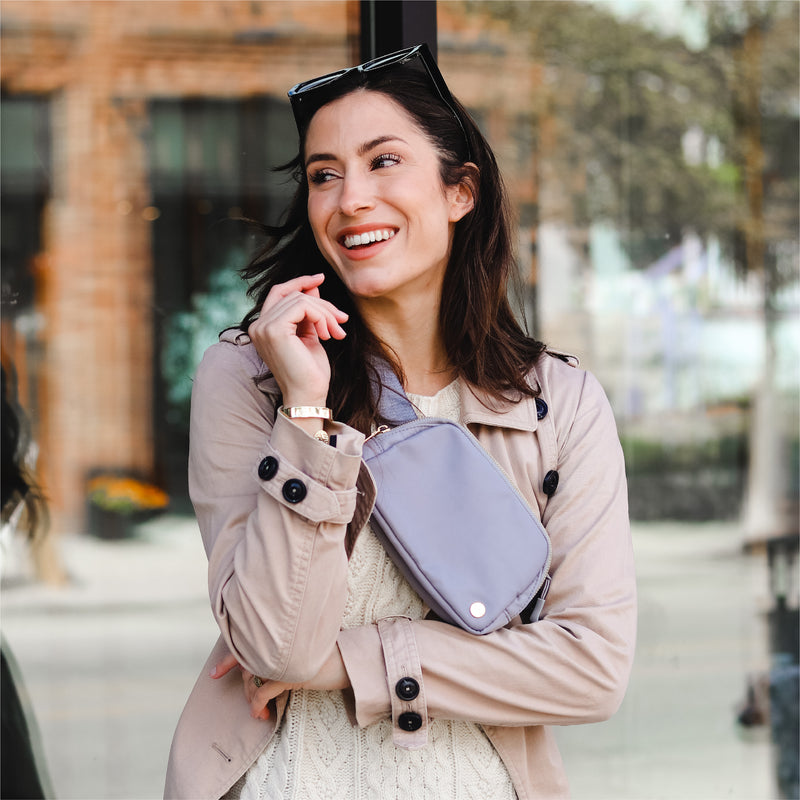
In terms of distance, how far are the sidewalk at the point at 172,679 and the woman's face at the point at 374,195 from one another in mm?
3530

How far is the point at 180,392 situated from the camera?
19.2 ft

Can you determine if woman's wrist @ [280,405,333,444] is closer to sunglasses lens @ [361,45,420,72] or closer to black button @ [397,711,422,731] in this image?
black button @ [397,711,422,731]

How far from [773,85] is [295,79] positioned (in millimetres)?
3074

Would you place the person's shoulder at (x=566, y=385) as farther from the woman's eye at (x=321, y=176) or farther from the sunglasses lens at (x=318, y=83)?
the sunglasses lens at (x=318, y=83)

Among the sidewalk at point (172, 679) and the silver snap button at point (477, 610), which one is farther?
the sidewalk at point (172, 679)

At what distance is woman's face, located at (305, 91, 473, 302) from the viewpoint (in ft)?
5.57

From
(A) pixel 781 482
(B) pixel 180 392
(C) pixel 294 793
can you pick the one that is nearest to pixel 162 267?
(B) pixel 180 392

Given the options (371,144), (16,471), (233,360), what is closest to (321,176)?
(371,144)

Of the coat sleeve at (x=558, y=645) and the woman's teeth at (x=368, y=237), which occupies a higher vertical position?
the woman's teeth at (x=368, y=237)

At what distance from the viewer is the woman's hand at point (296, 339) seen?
1504 millimetres

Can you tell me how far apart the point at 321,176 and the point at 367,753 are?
0.90 metres

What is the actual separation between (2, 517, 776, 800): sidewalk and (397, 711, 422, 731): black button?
3405mm

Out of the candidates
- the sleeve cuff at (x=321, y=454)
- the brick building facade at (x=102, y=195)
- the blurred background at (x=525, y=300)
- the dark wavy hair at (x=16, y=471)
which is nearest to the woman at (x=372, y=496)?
the sleeve cuff at (x=321, y=454)

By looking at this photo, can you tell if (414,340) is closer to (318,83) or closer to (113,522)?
(318,83)
